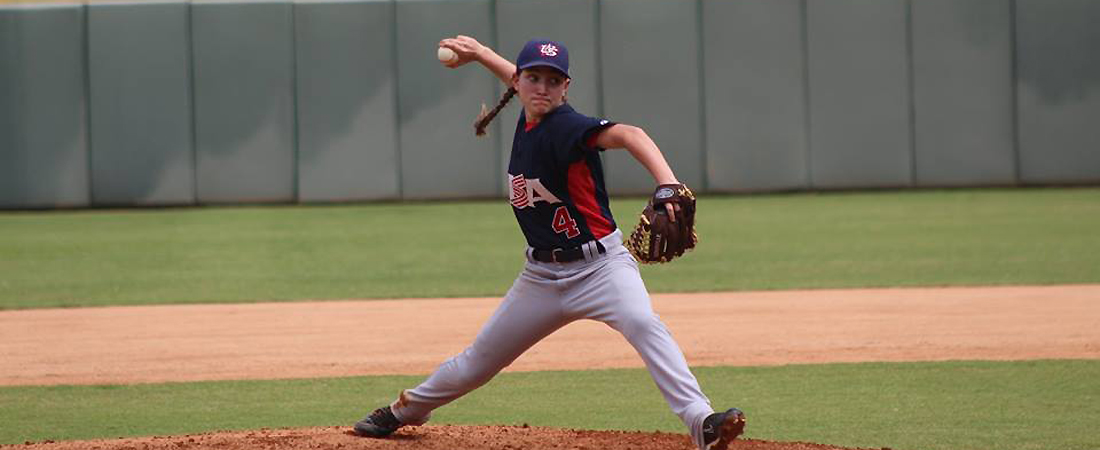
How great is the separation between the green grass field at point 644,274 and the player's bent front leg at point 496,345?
137 centimetres

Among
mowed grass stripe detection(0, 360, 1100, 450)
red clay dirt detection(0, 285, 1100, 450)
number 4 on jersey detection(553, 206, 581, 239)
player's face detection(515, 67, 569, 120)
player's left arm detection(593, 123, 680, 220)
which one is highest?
player's face detection(515, 67, 569, 120)

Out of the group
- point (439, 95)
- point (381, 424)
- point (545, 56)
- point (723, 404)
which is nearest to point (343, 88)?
point (439, 95)

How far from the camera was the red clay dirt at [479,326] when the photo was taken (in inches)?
352

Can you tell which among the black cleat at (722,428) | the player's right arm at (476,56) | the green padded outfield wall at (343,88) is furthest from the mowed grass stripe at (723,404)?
the green padded outfield wall at (343,88)

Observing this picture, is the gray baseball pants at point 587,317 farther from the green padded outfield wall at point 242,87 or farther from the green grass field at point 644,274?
the green padded outfield wall at point 242,87

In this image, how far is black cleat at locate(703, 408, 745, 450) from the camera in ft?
15.8

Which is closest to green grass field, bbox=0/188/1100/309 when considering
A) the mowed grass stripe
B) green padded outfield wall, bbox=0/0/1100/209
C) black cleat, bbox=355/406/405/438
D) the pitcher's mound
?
green padded outfield wall, bbox=0/0/1100/209

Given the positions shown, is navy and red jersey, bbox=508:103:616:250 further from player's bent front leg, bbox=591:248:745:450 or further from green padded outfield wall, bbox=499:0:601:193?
green padded outfield wall, bbox=499:0:601:193

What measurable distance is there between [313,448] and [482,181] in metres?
16.0

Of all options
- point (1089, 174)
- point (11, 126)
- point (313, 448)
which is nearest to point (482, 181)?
point (11, 126)

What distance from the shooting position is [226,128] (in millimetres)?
21312

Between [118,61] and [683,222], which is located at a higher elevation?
[118,61]

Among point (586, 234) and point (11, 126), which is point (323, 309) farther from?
point (11, 126)

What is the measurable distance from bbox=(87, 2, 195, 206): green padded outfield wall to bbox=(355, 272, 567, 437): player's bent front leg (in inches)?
638
